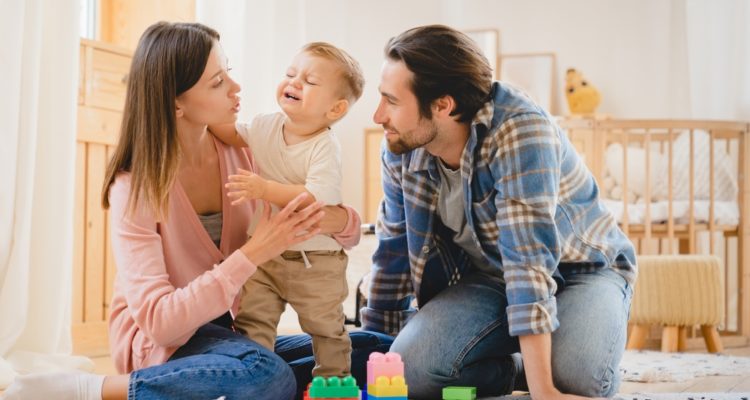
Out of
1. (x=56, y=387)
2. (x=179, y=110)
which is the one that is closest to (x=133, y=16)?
(x=179, y=110)

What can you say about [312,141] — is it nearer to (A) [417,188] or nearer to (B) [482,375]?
(A) [417,188]

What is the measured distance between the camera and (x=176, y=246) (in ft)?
5.85

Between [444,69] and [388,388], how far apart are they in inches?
26.0

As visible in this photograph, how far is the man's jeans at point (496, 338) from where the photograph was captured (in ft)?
6.23

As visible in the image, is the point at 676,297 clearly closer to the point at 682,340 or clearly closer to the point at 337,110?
the point at 682,340

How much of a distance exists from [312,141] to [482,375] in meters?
0.65

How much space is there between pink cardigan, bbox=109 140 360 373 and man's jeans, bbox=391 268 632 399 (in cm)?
29

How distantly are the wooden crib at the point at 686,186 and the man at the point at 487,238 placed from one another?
1.81 meters

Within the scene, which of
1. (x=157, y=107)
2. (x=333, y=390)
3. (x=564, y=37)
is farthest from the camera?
(x=564, y=37)

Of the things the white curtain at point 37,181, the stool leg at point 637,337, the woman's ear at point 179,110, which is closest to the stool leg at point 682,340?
the stool leg at point 637,337

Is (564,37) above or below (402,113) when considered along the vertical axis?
above

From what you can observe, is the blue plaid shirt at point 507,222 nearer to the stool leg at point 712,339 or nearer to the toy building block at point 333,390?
the toy building block at point 333,390

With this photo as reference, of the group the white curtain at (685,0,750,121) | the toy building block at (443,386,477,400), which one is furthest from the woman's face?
the white curtain at (685,0,750,121)

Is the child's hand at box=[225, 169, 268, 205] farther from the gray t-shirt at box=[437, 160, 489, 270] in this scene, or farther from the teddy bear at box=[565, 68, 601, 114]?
the teddy bear at box=[565, 68, 601, 114]
